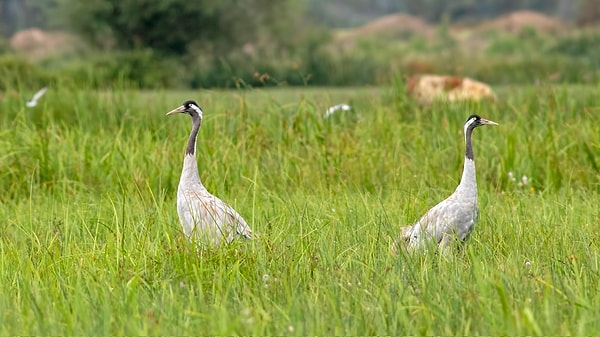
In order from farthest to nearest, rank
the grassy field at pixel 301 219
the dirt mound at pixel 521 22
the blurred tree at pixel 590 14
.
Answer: the dirt mound at pixel 521 22, the blurred tree at pixel 590 14, the grassy field at pixel 301 219

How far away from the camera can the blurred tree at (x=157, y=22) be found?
2072 cm

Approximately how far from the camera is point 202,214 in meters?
5.29

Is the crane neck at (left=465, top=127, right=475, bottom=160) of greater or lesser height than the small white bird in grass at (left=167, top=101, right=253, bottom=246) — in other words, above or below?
above

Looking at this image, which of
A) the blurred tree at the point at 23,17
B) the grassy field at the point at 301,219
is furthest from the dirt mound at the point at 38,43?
the grassy field at the point at 301,219

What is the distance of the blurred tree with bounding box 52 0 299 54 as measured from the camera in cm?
2072

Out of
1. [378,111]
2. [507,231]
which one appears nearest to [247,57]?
[378,111]

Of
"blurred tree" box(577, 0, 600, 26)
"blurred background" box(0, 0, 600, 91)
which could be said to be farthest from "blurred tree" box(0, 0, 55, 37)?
"blurred tree" box(577, 0, 600, 26)

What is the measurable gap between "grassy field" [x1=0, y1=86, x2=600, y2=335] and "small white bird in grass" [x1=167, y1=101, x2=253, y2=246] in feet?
0.45

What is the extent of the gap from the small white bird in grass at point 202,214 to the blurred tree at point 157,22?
593 inches

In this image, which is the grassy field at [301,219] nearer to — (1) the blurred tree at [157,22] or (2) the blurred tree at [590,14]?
(1) the blurred tree at [157,22]

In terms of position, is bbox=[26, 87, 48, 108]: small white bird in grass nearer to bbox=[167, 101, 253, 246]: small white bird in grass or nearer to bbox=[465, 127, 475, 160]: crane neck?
bbox=[167, 101, 253, 246]: small white bird in grass

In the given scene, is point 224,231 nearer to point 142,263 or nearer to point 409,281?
point 142,263

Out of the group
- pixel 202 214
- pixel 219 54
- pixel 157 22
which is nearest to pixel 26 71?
pixel 157 22

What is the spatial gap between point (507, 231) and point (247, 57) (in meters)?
17.0
